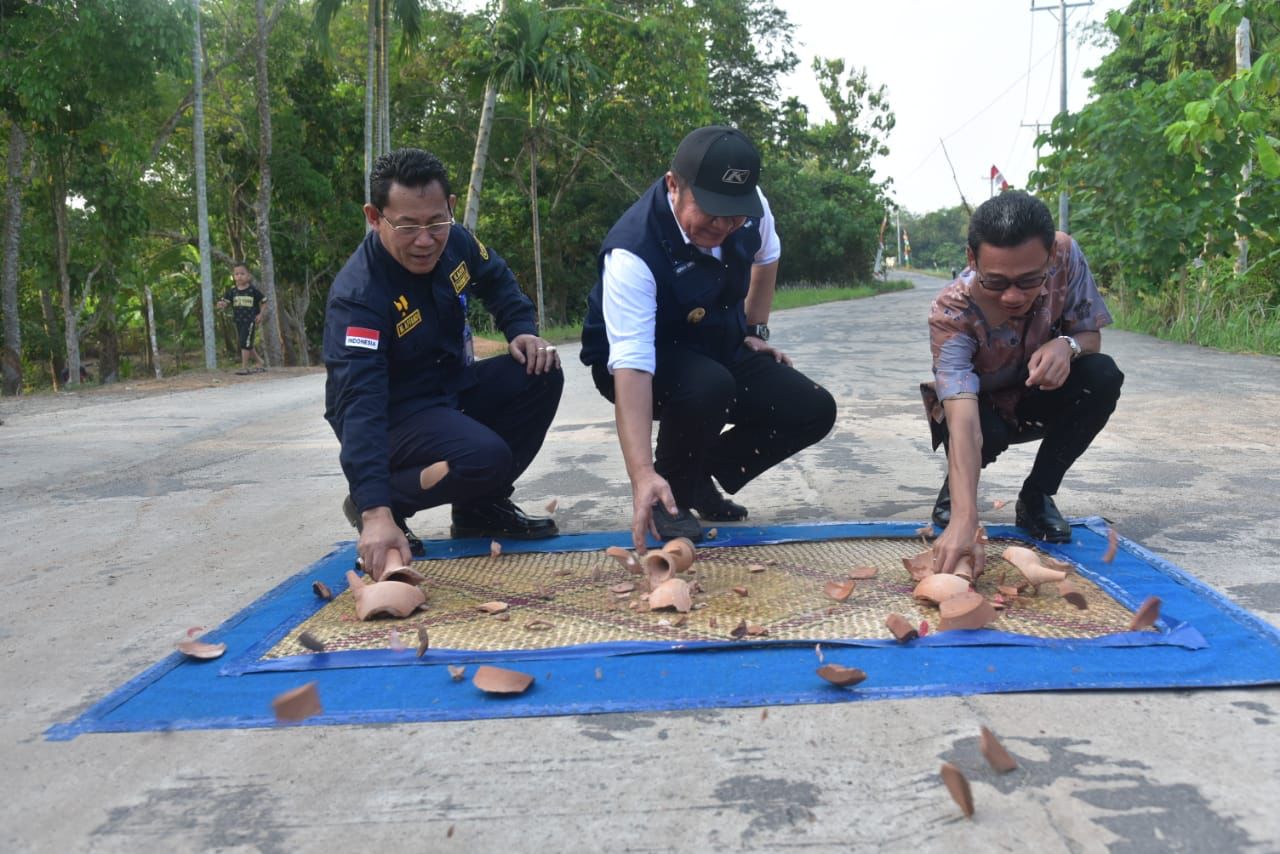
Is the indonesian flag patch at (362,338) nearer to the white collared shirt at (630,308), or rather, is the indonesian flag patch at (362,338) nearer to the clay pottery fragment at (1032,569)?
the white collared shirt at (630,308)

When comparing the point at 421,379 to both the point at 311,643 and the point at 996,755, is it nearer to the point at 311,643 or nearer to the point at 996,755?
the point at 311,643

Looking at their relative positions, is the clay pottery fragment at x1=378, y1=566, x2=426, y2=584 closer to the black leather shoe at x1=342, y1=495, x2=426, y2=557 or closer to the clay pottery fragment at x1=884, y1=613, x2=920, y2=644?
the black leather shoe at x1=342, y1=495, x2=426, y2=557

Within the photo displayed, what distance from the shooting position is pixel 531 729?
1996 mm

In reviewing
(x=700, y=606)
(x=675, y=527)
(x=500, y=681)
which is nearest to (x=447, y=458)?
(x=675, y=527)

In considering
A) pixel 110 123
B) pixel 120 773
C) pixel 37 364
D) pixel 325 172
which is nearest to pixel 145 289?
pixel 37 364

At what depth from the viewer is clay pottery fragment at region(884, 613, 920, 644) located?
91.3 inches

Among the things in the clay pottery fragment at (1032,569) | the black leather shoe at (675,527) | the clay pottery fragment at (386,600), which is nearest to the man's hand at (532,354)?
the black leather shoe at (675,527)

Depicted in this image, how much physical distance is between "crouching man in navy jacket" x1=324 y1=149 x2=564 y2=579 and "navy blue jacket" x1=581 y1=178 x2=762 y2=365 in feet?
1.16

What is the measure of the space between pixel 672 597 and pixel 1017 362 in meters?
1.40

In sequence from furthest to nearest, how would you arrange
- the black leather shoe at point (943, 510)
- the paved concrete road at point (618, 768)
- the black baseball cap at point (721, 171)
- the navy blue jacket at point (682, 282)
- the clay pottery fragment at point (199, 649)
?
1. the black leather shoe at point (943, 510)
2. the navy blue jacket at point (682, 282)
3. the black baseball cap at point (721, 171)
4. the clay pottery fragment at point (199, 649)
5. the paved concrete road at point (618, 768)

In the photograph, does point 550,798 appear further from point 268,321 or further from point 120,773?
point 268,321

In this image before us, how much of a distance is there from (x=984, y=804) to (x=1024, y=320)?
191 cm

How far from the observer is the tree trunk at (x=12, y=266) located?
14.7 meters

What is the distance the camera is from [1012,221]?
9.00 ft
